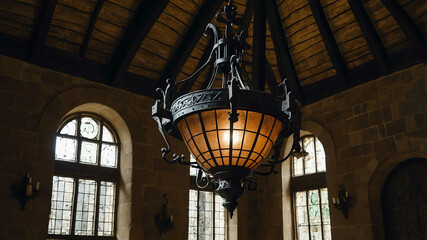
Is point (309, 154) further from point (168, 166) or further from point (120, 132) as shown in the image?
point (120, 132)

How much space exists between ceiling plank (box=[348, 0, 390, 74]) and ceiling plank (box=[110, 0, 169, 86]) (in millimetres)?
→ 2612

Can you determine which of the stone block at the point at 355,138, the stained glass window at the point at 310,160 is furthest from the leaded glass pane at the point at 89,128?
the stone block at the point at 355,138

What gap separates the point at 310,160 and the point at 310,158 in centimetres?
3

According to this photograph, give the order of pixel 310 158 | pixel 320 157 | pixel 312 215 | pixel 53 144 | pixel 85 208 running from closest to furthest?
pixel 53 144, pixel 85 208, pixel 312 215, pixel 320 157, pixel 310 158

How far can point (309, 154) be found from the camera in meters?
7.80

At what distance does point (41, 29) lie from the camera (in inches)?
234

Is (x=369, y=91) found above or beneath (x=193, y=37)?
beneath

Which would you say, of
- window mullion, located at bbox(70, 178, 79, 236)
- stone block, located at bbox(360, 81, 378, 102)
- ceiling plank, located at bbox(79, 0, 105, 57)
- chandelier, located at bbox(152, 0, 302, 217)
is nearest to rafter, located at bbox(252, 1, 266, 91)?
ceiling plank, located at bbox(79, 0, 105, 57)

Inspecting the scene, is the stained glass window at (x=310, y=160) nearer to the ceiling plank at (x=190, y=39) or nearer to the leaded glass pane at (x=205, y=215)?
the leaded glass pane at (x=205, y=215)

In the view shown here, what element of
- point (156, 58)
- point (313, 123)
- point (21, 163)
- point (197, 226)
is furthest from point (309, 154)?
point (21, 163)

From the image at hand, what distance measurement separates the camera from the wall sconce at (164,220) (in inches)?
264

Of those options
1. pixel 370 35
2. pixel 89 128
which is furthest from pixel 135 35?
pixel 370 35

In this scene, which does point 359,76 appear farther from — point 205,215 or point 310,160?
point 205,215

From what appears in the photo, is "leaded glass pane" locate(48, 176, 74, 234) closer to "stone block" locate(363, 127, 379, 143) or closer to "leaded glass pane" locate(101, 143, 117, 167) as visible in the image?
"leaded glass pane" locate(101, 143, 117, 167)
